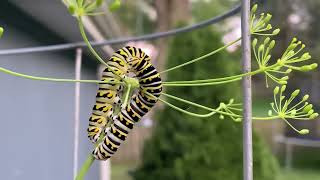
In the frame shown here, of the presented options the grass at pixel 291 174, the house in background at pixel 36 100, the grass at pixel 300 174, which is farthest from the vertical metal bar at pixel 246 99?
the grass at pixel 300 174

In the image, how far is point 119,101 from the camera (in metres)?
0.64

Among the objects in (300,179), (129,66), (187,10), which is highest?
(187,10)

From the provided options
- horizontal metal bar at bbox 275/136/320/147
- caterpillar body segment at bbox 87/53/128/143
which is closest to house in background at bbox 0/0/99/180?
caterpillar body segment at bbox 87/53/128/143

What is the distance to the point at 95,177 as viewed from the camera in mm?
4367

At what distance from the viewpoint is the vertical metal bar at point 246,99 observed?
0.62m

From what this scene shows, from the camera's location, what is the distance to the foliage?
10.7ft

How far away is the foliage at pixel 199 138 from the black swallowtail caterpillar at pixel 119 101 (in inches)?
100

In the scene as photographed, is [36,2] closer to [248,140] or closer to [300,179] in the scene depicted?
[248,140]

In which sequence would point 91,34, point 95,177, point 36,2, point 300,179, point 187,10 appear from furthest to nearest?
1. point 300,179
2. point 187,10
3. point 95,177
4. point 91,34
5. point 36,2

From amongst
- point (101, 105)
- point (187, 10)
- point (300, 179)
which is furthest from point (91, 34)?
point (300, 179)

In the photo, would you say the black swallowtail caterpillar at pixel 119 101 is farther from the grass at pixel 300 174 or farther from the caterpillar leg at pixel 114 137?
the grass at pixel 300 174

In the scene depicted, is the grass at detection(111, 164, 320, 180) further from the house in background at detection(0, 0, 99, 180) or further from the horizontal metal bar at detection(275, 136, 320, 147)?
the house in background at detection(0, 0, 99, 180)

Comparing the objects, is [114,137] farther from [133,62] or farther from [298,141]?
[298,141]

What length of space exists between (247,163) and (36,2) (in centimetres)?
155
